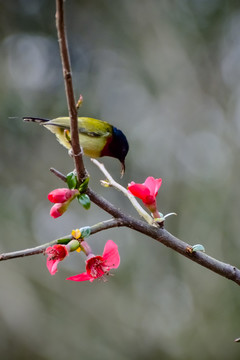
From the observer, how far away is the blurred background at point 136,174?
18.0ft

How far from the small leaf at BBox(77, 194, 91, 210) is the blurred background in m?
4.55

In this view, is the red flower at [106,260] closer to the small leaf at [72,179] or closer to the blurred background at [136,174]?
the small leaf at [72,179]

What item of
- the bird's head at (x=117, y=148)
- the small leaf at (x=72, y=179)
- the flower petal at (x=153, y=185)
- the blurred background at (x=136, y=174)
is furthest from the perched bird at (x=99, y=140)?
the blurred background at (x=136, y=174)

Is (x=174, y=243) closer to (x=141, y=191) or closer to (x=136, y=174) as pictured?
(x=141, y=191)

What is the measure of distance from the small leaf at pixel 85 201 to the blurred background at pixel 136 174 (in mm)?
4549

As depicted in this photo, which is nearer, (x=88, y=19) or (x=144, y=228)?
(x=144, y=228)

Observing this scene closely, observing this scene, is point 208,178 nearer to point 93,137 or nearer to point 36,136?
point 36,136

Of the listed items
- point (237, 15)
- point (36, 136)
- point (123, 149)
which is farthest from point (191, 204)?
point (123, 149)

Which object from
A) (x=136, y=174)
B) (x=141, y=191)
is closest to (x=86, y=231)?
(x=141, y=191)

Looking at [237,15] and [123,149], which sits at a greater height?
[237,15]

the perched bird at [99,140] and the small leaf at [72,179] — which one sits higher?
the perched bird at [99,140]

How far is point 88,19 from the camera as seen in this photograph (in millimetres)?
7004

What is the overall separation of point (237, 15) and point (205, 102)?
145 cm

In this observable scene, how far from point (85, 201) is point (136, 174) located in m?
5.25
